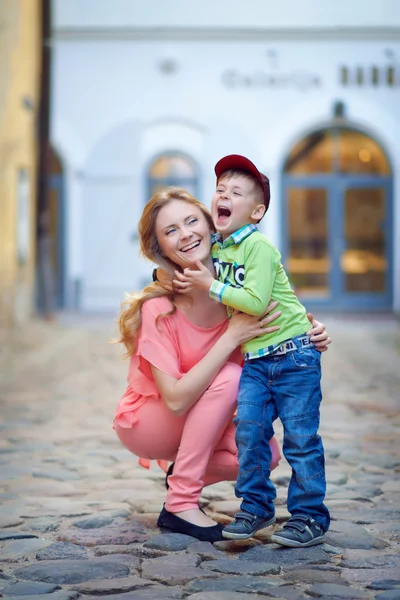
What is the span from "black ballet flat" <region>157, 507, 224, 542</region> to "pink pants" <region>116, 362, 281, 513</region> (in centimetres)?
3

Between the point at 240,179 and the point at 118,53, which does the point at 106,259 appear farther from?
the point at 240,179

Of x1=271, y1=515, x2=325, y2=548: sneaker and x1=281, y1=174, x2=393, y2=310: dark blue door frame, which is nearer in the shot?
x1=271, y1=515, x2=325, y2=548: sneaker

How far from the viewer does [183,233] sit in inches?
138

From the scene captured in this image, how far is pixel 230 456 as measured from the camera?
3.61 metres

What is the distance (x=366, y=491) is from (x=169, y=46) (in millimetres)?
14991

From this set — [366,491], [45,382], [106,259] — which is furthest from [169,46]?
[366,491]

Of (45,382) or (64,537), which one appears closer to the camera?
(64,537)

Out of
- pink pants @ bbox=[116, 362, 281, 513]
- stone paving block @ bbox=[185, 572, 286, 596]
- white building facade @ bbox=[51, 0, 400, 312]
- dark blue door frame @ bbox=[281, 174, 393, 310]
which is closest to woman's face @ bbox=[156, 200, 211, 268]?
pink pants @ bbox=[116, 362, 281, 513]

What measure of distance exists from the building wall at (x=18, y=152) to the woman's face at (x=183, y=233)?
10175 millimetres

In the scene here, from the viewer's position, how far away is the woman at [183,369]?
3.46 metres

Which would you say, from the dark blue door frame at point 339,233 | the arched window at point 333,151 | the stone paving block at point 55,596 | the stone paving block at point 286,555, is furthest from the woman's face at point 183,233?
the arched window at point 333,151

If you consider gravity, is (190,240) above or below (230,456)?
above

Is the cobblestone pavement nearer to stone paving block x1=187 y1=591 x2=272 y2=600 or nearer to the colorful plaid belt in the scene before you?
stone paving block x1=187 y1=591 x2=272 y2=600

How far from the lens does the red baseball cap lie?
11.1 ft
